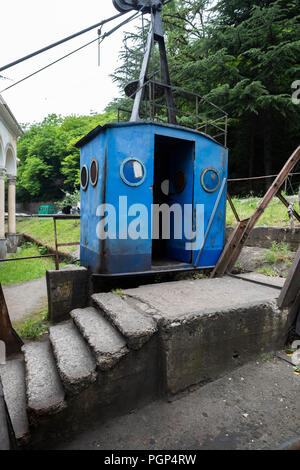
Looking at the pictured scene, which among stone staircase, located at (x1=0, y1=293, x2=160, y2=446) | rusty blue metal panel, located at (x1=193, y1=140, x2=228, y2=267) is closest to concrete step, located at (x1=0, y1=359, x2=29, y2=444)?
stone staircase, located at (x1=0, y1=293, x2=160, y2=446)

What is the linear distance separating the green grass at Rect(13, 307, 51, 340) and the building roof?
31.9ft

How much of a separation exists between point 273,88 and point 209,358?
1099 centimetres

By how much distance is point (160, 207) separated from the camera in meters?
5.75

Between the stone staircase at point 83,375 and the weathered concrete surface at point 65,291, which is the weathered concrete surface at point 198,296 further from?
the weathered concrete surface at point 65,291

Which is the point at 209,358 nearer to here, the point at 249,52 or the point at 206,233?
the point at 206,233

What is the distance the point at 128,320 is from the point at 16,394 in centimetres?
122

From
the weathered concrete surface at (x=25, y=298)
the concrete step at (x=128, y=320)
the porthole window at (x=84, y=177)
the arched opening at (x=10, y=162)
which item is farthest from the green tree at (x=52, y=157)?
the concrete step at (x=128, y=320)

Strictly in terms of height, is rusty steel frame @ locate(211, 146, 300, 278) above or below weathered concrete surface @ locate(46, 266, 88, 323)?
above

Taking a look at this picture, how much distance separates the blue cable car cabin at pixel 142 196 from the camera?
3.86m

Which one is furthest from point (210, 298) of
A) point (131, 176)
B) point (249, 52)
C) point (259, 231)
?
point (249, 52)

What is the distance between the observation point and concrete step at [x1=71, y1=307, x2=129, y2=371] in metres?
2.38

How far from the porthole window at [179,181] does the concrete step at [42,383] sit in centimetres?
345

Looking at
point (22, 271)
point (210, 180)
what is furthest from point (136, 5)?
point (22, 271)

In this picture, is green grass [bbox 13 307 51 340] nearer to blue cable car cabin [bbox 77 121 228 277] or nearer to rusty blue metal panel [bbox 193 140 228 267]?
blue cable car cabin [bbox 77 121 228 277]
